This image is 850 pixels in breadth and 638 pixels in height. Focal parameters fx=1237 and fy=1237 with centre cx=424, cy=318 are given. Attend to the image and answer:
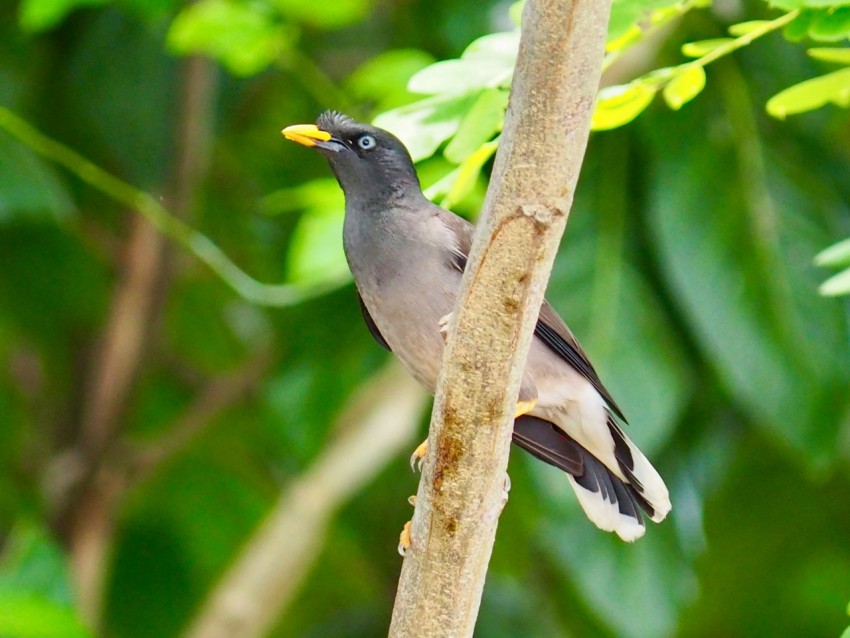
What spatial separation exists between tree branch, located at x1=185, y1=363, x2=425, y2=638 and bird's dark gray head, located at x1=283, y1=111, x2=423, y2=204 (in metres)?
1.25

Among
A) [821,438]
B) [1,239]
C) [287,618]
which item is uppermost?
[1,239]

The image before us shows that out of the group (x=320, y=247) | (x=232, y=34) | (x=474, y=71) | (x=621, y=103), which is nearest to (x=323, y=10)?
(x=232, y=34)

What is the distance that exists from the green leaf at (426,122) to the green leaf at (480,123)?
0.16 feet

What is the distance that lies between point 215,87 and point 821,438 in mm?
2841

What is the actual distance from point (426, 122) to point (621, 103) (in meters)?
0.43

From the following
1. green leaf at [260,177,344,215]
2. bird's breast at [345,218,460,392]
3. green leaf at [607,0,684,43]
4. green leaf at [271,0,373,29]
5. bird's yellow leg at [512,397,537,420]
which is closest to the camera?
green leaf at [607,0,684,43]

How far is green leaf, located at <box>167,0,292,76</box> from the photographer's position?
11.7 feet

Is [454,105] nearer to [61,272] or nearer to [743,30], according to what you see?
[743,30]

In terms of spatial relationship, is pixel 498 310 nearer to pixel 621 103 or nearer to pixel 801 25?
pixel 621 103

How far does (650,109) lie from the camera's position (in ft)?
14.4

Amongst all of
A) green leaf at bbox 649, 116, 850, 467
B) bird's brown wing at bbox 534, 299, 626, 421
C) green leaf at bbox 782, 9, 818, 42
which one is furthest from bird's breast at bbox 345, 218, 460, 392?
green leaf at bbox 649, 116, 850, 467

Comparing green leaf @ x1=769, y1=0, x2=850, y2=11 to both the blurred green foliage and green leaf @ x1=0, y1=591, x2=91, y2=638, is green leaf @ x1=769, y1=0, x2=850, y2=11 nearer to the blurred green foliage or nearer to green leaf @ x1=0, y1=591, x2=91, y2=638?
the blurred green foliage

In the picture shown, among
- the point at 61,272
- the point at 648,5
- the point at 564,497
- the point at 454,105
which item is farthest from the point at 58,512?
the point at 648,5

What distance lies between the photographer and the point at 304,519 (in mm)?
4562
